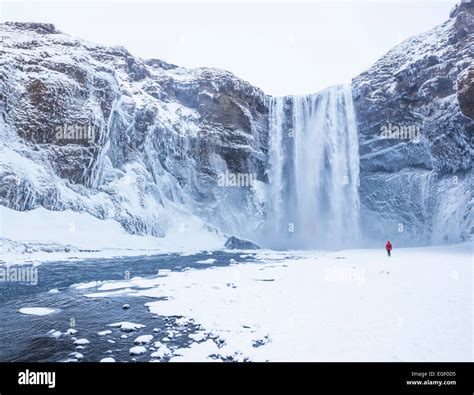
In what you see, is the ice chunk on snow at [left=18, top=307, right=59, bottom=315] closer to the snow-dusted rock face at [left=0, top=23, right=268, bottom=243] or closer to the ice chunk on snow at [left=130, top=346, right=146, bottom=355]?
the ice chunk on snow at [left=130, top=346, right=146, bottom=355]

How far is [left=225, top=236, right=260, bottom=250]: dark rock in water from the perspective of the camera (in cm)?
4186

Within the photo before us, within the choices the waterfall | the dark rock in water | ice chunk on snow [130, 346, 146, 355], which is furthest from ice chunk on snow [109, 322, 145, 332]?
the waterfall

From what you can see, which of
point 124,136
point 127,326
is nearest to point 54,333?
point 127,326

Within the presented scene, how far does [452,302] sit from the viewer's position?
9.23 meters

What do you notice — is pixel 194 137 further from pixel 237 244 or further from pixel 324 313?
pixel 324 313

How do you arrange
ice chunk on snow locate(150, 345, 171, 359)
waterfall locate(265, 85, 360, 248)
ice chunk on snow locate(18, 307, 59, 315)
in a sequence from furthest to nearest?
1. waterfall locate(265, 85, 360, 248)
2. ice chunk on snow locate(18, 307, 59, 315)
3. ice chunk on snow locate(150, 345, 171, 359)

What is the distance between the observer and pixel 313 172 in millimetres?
51844

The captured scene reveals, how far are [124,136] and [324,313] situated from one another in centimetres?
4195

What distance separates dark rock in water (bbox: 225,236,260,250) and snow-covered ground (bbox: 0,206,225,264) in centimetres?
412

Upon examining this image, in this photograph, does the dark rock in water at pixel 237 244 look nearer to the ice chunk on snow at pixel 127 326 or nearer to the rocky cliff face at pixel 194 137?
the rocky cliff face at pixel 194 137

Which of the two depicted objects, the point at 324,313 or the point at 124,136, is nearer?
the point at 324,313

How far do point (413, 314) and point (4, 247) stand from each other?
93.6 feet
